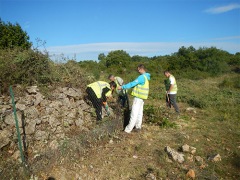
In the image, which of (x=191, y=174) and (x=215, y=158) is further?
(x=215, y=158)

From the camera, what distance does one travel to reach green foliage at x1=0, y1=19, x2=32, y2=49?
296 inches

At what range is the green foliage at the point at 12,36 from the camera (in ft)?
24.6

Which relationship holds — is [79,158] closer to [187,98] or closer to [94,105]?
[94,105]

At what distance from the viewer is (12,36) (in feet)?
25.1

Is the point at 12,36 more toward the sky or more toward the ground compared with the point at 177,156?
more toward the sky

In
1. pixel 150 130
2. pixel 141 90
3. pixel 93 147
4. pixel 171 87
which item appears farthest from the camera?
pixel 171 87

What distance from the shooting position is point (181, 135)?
579 cm

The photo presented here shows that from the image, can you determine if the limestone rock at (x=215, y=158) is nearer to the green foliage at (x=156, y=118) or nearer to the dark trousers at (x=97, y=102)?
the green foliage at (x=156, y=118)

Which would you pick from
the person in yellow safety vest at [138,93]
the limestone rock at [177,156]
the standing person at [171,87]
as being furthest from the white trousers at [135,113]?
the standing person at [171,87]

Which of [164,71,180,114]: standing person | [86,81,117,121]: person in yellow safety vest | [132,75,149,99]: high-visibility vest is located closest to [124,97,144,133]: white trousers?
[132,75,149,99]: high-visibility vest

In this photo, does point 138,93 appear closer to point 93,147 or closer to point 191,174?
point 93,147

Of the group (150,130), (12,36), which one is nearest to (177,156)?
(150,130)

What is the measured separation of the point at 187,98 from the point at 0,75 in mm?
8545

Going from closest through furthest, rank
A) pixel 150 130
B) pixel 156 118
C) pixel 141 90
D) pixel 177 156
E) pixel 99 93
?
1. pixel 177 156
2. pixel 141 90
3. pixel 99 93
4. pixel 150 130
5. pixel 156 118
